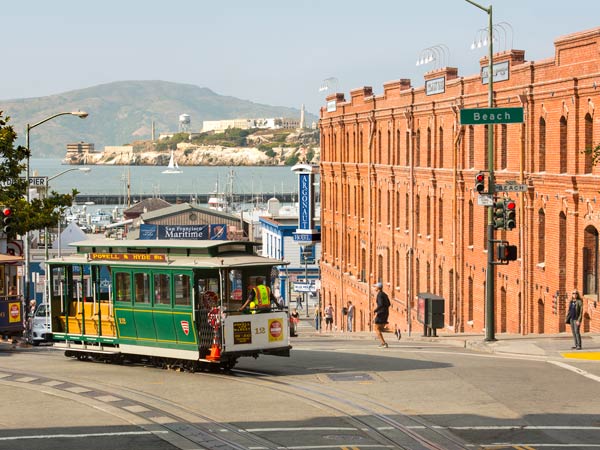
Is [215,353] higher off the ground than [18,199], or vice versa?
[18,199]

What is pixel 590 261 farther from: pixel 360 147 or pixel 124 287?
pixel 360 147

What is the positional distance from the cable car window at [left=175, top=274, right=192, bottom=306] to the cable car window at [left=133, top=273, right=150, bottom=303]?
1066 mm

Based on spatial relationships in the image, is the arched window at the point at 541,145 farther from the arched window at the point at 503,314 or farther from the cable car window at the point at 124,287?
the cable car window at the point at 124,287

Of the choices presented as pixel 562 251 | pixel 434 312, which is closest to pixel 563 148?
pixel 562 251

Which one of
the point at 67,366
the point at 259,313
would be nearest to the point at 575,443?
the point at 259,313

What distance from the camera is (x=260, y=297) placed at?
85.7 feet

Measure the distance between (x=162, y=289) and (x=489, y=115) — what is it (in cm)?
1235

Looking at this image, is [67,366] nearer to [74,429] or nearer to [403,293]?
[74,429]

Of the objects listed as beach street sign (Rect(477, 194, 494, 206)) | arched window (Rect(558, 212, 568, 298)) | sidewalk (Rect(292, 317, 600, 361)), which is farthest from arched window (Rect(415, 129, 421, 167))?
beach street sign (Rect(477, 194, 494, 206))

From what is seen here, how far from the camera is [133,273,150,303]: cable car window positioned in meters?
27.0

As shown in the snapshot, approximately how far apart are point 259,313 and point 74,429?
7.28m

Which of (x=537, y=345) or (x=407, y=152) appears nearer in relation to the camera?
(x=537, y=345)

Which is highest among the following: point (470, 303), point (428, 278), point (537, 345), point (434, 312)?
point (537, 345)

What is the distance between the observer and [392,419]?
2014cm
